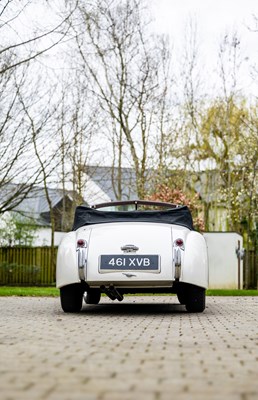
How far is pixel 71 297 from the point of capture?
10.3 m

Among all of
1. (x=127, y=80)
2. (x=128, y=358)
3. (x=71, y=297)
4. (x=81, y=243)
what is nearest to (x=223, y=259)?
(x=127, y=80)

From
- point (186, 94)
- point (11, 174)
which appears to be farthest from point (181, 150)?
point (11, 174)

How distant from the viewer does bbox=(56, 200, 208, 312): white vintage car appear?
968 centimetres

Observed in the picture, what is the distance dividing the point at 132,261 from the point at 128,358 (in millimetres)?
4455

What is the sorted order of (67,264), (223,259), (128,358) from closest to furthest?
(128,358), (67,264), (223,259)

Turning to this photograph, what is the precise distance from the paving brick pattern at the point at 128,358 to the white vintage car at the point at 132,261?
1.83 feet

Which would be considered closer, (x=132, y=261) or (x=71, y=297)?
(x=132, y=261)

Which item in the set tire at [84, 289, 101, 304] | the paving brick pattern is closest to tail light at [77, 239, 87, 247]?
the paving brick pattern

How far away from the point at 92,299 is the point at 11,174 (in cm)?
805

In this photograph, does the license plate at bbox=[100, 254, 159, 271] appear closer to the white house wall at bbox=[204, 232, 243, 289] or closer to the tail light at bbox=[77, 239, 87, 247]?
the tail light at bbox=[77, 239, 87, 247]

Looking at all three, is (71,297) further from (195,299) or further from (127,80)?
(127,80)

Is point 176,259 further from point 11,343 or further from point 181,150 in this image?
point 181,150

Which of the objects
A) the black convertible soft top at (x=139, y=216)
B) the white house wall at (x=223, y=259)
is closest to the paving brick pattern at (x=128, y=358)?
the black convertible soft top at (x=139, y=216)

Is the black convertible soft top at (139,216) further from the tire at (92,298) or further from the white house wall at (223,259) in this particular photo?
the white house wall at (223,259)
